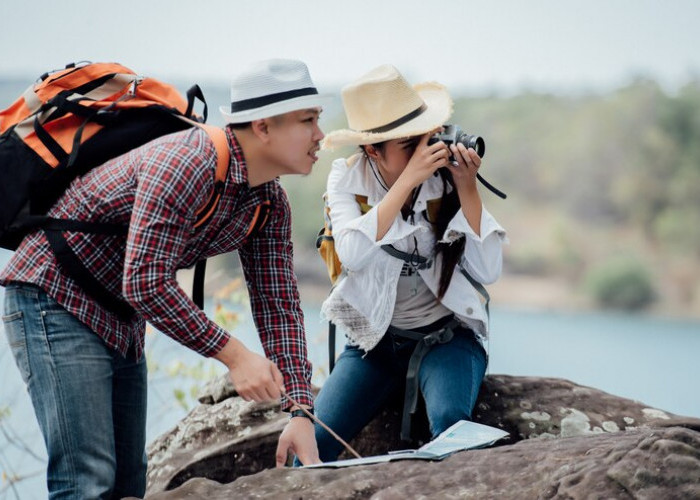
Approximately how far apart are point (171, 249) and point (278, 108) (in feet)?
1.19

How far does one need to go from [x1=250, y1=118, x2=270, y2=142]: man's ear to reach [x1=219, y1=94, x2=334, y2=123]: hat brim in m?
0.02

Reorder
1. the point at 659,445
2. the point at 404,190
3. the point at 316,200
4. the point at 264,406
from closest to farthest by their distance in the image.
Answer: the point at 659,445
the point at 404,190
the point at 264,406
the point at 316,200

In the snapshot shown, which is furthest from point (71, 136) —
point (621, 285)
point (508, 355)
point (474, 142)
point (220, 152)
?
point (621, 285)

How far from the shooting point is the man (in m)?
1.80

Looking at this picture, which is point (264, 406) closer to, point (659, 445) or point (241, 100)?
point (241, 100)

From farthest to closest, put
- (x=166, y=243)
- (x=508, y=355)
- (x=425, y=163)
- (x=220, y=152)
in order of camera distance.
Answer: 1. (x=508, y=355)
2. (x=425, y=163)
3. (x=220, y=152)
4. (x=166, y=243)

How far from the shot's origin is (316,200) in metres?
10.5

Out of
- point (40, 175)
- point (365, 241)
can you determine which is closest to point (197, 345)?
point (40, 175)

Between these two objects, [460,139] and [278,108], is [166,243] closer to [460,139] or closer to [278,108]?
[278,108]

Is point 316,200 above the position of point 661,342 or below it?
above

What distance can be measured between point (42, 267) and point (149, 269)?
0.86 ft

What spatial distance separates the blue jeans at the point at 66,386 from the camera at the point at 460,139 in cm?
106

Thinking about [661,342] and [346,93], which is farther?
[661,342]

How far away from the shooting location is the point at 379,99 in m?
2.60
